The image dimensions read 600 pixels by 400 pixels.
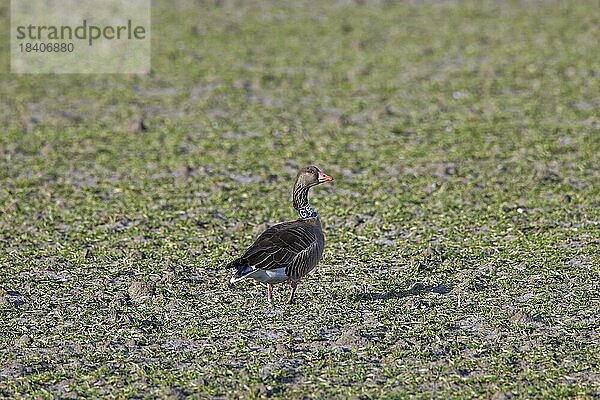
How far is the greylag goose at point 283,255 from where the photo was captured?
8.66 meters

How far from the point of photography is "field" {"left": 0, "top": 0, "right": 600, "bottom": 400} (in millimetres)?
8031

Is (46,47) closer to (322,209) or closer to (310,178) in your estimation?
(322,209)

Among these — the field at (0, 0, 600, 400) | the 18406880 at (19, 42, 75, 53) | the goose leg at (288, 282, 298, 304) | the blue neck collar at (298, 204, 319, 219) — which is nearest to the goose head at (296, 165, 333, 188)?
the blue neck collar at (298, 204, 319, 219)

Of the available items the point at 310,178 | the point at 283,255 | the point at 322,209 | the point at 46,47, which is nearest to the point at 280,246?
the point at 283,255

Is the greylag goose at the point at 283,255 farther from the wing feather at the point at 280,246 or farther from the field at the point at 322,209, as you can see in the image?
the field at the point at 322,209

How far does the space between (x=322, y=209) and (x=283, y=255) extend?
11.1ft

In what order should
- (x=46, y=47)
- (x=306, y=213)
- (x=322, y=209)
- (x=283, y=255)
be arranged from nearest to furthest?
(x=283, y=255)
(x=306, y=213)
(x=322, y=209)
(x=46, y=47)

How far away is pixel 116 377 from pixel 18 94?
10.4m

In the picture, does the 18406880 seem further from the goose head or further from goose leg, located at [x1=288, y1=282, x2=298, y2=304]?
goose leg, located at [x1=288, y1=282, x2=298, y2=304]

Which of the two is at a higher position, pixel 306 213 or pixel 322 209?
pixel 306 213

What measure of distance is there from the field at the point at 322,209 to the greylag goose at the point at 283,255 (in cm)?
36

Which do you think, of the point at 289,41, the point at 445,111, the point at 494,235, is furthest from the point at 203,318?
the point at 289,41

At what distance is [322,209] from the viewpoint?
12.1 m

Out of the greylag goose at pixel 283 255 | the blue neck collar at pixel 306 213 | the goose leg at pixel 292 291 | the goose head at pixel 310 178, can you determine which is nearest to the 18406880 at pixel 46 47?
the goose head at pixel 310 178
